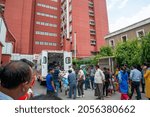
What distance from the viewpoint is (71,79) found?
741 cm

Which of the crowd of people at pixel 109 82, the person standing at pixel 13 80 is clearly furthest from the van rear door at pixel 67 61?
the person standing at pixel 13 80

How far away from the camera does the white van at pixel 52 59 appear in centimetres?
1171

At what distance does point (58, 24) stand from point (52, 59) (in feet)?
101

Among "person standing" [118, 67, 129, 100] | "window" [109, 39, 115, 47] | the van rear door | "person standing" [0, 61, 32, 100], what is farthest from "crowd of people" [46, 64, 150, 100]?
"window" [109, 39, 115, 47]

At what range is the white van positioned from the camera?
38.4ft

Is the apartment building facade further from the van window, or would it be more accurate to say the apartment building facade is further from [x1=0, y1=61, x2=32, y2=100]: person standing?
[x1=0, y1=61, x2=32, y2=100]: person standing

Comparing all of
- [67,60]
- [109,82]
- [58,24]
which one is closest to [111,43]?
[67,60]

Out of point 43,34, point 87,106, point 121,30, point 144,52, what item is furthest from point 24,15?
point 87,106

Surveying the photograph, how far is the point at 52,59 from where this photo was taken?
1274cm

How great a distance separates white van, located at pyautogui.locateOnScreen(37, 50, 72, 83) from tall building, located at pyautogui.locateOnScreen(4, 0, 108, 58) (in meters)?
19.3

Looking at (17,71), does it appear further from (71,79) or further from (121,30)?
(121,30)

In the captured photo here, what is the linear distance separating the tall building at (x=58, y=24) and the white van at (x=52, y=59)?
19.3 m

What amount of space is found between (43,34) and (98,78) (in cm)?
3425

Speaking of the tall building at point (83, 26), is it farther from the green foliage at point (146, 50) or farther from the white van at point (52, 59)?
the green foliage at point (146, 50)
